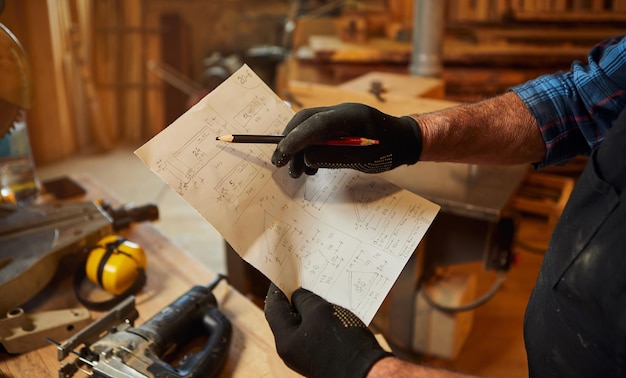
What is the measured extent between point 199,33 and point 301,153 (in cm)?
342

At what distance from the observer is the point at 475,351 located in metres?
1.98

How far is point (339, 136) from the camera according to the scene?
34.9 inches

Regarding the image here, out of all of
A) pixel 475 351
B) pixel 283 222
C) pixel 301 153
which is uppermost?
pixel 301 153

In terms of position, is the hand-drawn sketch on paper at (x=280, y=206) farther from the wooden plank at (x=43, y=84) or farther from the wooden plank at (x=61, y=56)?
the wooden plank at (x=61, y=56)

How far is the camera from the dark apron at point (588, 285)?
69 centimetres

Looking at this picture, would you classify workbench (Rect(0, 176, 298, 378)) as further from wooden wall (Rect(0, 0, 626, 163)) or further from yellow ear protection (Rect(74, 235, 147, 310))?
wooden wall (Rect(0, 0, 626, 163))

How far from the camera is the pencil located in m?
0.86

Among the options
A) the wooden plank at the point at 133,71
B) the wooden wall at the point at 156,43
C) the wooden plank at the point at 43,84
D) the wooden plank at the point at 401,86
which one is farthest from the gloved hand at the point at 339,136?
the wooden plank at the point at 133,71

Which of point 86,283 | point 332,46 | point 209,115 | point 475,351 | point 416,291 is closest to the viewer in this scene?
point 209,115

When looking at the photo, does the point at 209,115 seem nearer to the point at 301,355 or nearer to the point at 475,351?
the point at 301,355

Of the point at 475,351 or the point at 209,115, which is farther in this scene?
the point at 475,351

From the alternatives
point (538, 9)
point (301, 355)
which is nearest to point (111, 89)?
point (538, 9)

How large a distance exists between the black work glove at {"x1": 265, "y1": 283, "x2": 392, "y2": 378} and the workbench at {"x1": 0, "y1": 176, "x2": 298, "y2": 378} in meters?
0.18

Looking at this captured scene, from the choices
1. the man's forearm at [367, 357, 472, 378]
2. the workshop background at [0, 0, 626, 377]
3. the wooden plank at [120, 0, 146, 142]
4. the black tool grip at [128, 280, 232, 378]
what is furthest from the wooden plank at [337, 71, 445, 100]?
the wooden plank at [120, 0, 146, 142]
